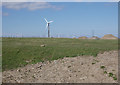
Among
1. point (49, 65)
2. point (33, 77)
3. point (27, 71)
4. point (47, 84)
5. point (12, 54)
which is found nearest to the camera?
point (47, 84)

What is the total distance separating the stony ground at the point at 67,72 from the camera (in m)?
14.9

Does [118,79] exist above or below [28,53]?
below

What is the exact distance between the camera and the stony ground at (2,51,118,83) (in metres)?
14.9

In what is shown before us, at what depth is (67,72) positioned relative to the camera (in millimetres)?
16141

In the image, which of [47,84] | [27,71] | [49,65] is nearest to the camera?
[47,84]

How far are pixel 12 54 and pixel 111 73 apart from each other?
11.7 metres

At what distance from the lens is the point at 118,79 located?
14.7m

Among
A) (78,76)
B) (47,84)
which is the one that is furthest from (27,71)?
(78,76)

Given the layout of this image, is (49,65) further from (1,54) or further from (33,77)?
(1,54)

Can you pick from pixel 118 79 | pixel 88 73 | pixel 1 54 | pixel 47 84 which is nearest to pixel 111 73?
pixel 118 79

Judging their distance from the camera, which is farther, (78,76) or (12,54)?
(12,54)

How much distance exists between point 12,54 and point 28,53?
1.86 metres

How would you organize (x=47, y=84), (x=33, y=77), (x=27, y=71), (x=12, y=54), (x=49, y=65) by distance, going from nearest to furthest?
(x=47, y=84) → (x=33, y=77) → (x=27, y=71) → (x=49, y=65) → (x=12, y=54)

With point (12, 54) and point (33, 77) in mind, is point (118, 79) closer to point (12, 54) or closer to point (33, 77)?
point (33, 77)
